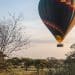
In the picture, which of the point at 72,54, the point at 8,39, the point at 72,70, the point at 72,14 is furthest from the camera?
the point at 72,54

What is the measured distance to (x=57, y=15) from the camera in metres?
23.0

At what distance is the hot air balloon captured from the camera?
897 inches

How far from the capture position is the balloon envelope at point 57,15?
74.8ft

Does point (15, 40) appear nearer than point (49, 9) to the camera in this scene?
No

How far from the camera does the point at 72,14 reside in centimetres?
2270

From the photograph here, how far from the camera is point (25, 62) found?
43219 mm

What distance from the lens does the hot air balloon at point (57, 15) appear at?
74.7 ft

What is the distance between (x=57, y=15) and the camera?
75.4ft

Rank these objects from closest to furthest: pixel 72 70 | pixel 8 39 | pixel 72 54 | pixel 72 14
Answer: pixel 72 14 < pixel 8 39 < pixel 72 70 < pixel 72 54

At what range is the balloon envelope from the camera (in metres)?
22.8

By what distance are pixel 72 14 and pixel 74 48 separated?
72.3 ft

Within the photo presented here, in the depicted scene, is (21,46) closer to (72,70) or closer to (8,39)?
(8,39)

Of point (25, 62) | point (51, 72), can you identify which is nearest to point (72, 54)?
point (25, 62)

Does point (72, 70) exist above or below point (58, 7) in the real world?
below
